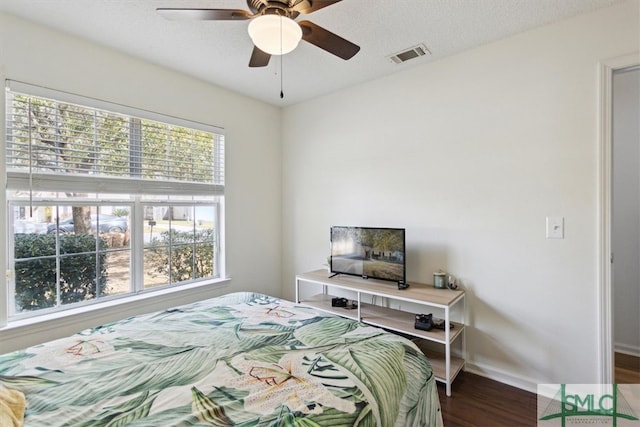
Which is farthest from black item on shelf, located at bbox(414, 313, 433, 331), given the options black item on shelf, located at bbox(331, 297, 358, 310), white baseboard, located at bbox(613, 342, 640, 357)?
white baseboard, located at bbox(613, 342, 640, 357)

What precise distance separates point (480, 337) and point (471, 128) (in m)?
1.66

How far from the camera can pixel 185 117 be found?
9.32 feet

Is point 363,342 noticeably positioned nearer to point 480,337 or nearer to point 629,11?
point 480,337

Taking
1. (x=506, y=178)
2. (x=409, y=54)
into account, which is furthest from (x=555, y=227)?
(x=409, y=54)

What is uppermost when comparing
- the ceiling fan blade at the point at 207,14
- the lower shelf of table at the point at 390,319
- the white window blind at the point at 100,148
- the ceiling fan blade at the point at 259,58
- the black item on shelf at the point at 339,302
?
the ceiling fan blade at the point at 207,14

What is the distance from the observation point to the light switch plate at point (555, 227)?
2.10 m

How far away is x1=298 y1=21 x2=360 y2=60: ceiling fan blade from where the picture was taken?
5.24 feet

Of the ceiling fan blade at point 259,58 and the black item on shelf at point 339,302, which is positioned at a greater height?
the ceiling fan blade at point 259,58

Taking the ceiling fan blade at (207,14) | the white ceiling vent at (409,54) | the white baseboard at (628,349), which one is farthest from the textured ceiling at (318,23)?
the white baseboard at (628,349)

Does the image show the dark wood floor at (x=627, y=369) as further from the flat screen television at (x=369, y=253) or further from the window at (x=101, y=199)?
the window at (x=101, y=199)

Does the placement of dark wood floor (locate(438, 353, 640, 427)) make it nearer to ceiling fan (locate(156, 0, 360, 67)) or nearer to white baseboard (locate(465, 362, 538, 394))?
white baseboard (locate(465, 362, 538, 394))

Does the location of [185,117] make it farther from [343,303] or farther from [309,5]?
[343,303]

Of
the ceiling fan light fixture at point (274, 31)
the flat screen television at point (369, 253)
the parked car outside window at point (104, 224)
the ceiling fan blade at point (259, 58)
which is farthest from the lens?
the flat screen television at point (369, 253)

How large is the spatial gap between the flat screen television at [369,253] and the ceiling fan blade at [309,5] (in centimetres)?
173
